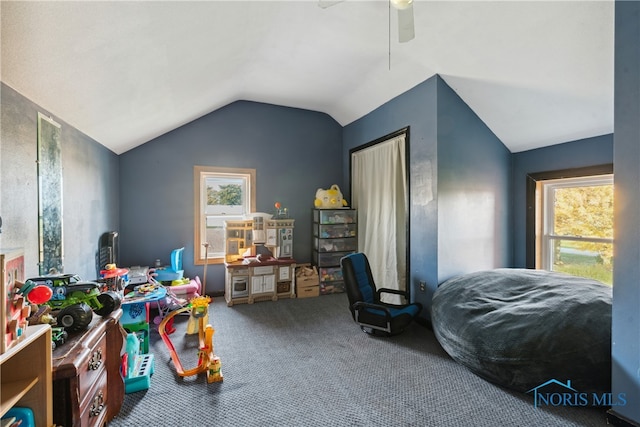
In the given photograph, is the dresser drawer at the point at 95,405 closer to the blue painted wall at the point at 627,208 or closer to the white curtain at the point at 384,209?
the blue painted wall at the point at 627,208

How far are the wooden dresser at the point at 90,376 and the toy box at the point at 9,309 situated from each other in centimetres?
27

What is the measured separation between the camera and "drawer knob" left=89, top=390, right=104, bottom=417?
55.1 inches

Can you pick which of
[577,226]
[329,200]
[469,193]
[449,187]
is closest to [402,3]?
[449,187]

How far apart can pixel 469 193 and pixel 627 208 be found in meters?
1.71

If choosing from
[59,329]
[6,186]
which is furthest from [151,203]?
[59,329]

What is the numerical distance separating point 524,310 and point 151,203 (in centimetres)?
434

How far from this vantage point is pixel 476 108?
3.19m

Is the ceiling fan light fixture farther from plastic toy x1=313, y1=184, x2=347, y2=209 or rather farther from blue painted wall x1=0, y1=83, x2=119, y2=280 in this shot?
plastic toy x1=313, y1=184, x2=347, y2=209

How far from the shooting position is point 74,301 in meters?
1.51

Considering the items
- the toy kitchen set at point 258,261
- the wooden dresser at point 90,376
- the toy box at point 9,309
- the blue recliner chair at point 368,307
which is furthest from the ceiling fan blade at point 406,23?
the toy kitchen set at point 258,261

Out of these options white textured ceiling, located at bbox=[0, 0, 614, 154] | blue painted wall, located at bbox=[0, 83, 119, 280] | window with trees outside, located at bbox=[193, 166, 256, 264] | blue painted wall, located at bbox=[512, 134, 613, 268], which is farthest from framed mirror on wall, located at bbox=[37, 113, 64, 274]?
blue painted wall, located at bbox=[512, 134, 613, 268]

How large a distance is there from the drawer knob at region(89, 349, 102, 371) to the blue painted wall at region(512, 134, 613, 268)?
4269mm

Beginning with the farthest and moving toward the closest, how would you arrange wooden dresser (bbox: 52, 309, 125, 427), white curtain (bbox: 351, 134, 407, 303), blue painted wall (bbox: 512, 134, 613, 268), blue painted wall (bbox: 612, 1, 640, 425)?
white curtain (bbox: 351, 134, 407, 303) → blue painted wall (bbox: 512, 134, 613, 268) → blue painted wall (bbox: 612, 1, 640, 425) → wooden dresser (bbox: 52, 309, 125, 427)

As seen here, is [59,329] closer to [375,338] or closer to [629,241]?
[375,338]
